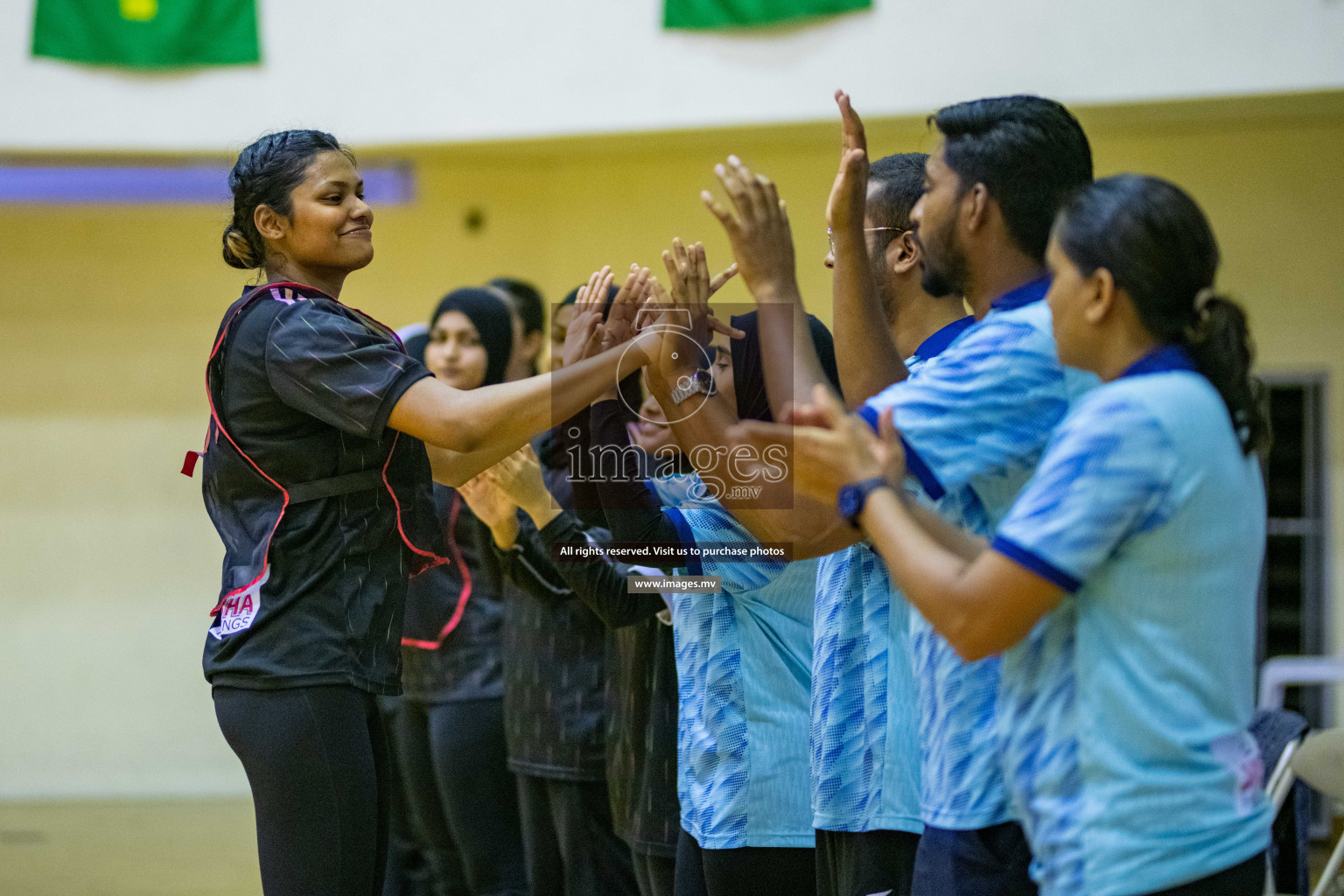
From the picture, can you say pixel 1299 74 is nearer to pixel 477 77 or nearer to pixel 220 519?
pixel 477 77

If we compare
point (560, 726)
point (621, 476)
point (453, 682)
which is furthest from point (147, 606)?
point (621, 476)

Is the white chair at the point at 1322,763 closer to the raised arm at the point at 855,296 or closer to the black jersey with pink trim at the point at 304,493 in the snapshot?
the raised arm at the point at 855,296

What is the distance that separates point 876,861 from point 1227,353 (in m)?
0.96

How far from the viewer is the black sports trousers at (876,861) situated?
1835mm

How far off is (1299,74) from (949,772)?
13.5 feet

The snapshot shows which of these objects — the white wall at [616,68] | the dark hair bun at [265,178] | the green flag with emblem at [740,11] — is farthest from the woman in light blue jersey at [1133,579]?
the green flag with emblem at [740,11]

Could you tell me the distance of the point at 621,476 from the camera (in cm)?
240

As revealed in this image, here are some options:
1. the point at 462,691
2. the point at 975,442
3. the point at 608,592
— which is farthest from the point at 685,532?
the point at 462,691

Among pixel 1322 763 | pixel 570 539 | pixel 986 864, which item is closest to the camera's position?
pixel 986 864

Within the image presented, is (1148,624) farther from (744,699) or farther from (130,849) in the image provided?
(130,849)

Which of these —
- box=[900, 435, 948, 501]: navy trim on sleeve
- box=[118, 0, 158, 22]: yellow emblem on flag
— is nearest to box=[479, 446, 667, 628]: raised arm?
box=[900, 435, 948, 501]: navy trim on sleeve

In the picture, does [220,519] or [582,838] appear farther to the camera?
[582,838]

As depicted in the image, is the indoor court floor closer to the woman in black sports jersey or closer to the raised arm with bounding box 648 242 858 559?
the woman in black sports jersey

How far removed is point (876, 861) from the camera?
1846 millimetres
